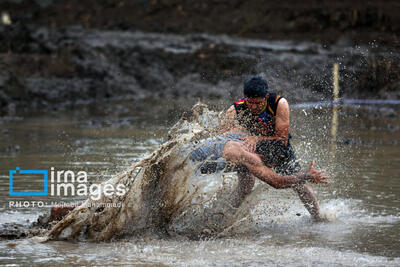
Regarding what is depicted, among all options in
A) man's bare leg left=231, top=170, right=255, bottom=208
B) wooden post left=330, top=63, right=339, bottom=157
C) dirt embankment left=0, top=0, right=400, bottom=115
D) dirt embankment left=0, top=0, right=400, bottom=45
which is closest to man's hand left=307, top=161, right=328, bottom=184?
man's bare leg left=231, top=170, right=255, bottom=208

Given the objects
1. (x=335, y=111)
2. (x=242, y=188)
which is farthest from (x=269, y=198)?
(x=335, y=111)

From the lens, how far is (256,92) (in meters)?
6.48

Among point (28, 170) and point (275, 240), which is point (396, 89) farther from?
point (275, 240)

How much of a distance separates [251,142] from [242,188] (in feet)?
1.82

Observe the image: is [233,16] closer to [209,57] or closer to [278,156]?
[209,57]

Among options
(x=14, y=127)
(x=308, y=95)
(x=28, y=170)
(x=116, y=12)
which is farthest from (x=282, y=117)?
(x=116, y=12)

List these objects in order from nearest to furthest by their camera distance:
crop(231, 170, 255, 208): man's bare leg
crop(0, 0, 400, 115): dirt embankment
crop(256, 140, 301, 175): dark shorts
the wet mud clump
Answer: the wet mud clump < crop(256, 140, 301, 175): dark shorts < crop(231, 170, 255, 208): man's bare leg < crop(0, 0, 400, 115): dirt embankment

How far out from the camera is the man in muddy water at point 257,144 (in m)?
6.47

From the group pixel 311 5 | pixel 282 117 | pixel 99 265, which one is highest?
pixel 311 5

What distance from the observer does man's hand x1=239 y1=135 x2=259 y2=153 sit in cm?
657

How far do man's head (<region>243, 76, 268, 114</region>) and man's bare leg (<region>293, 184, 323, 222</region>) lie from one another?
0.95 meters

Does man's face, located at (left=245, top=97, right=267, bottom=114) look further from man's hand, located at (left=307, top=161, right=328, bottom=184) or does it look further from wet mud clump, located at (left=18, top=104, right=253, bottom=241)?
man's hand, located at (left=307, top=161, right=328, bottom=184)

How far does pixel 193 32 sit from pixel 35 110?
13.8 m

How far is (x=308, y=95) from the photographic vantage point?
17094mm
